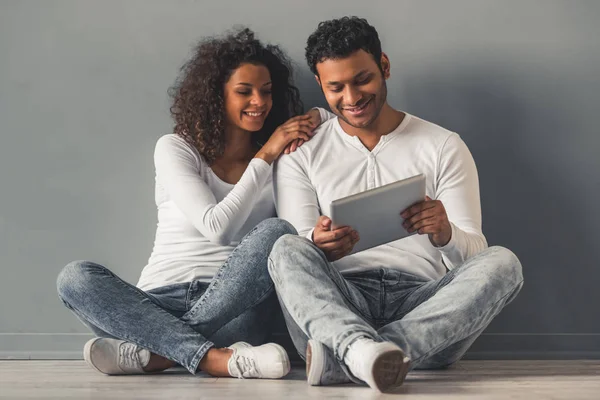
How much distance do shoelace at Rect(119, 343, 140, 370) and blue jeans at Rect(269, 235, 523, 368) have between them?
44 centimetres

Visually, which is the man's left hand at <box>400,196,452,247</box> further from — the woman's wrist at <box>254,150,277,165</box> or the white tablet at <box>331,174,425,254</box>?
the woman's wrist at <box>254,150,277,165</box>

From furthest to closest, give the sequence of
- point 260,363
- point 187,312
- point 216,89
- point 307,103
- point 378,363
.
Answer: point 307,103 < point 216,89 < point 187,312 < point 260,363 < point 378,363

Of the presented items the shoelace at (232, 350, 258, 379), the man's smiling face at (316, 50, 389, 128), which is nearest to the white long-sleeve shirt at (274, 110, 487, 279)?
the man's smiling face at (316, 50, 389, 128)

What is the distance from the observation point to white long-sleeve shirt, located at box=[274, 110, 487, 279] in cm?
227

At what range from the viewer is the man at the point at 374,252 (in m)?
1.80

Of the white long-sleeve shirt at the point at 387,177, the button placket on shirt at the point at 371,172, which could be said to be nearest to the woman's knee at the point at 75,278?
the white long-sleeve shirt at the point at 387,177

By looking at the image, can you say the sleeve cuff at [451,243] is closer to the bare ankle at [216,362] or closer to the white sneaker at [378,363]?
the white sneaker at [378,363]

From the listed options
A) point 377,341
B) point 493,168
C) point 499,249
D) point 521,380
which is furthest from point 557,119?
point 377,341

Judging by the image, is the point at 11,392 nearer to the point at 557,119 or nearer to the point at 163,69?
the point at 163,69

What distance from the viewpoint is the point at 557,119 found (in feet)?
8.67

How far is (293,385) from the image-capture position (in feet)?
6.19

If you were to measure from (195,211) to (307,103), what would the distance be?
0.62 m

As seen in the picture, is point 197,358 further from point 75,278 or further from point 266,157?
point 266,157

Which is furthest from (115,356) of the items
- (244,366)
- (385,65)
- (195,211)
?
(385,65)
